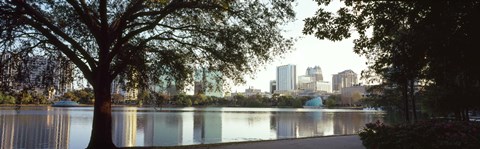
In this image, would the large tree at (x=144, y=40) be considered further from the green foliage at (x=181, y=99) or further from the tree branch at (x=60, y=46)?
the green foliage at (x=181, y=99)

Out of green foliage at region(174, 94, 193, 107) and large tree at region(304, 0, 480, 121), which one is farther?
green foliage at region(174, 94, 193, 107)

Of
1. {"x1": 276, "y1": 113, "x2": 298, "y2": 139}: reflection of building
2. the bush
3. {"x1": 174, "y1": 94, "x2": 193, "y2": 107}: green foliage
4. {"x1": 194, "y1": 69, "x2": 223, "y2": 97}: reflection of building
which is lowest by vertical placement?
{"x1": 276, "y1": 113, "x2": 298, "y2": 139}: reflection of building

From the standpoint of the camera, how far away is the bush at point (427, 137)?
10.8 meters

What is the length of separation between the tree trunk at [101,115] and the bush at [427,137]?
8897 mm

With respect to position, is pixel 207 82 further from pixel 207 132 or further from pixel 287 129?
pixel 287 129

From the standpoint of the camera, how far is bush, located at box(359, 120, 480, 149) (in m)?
10.8

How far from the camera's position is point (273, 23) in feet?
51.2

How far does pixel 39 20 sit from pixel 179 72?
5299 mm

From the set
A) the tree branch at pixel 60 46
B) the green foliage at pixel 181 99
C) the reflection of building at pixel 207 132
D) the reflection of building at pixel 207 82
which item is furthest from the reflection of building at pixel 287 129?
the tree branch at pixel 60 46

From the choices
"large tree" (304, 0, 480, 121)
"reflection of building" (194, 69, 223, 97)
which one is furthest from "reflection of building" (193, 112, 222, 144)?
"large tree" (304, 0, 480, 121)

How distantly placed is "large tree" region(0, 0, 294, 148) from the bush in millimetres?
5603

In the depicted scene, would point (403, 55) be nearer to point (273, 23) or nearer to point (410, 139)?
point (410, 139)

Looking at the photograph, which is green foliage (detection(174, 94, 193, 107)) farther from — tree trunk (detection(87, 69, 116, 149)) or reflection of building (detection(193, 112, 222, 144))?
tree trunk (detection(87, 69, 116, 149))

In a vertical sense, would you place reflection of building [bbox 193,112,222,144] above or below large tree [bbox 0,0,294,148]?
below
